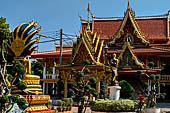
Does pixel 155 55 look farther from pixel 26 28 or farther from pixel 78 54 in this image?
pixel 26 28

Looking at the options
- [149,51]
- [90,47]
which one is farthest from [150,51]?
[90,47]

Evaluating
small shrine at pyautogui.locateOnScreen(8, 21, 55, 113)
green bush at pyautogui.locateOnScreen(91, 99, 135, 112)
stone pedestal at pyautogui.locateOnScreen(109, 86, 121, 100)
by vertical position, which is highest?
small shrine at pyautogui.locateOnScreen(8, 21, 55, 113)

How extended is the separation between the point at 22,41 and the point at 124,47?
13016 millimetres

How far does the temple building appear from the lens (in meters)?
19.2

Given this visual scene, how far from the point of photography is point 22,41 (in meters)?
10.4

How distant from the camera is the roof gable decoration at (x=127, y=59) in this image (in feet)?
71.5

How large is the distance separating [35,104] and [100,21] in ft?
64.2

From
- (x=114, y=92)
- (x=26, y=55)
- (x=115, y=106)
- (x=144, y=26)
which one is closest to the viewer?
(x=26, y=55)

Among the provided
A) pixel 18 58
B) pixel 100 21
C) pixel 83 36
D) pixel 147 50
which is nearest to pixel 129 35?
pixel 147 50

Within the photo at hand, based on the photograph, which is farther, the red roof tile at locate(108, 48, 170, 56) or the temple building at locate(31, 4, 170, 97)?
the red roof tile at locate(108, 48, 170, 56)

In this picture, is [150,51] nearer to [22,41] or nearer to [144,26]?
[144,26]

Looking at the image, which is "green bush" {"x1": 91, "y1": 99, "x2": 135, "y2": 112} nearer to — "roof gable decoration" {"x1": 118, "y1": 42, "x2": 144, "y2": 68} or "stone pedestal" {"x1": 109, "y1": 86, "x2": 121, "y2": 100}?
"stone pedestal" {"x1": 109, "y1": 86, "x2": 121, "y2": 100}

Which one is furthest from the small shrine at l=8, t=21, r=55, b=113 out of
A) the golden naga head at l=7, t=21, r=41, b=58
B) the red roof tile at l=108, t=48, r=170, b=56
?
the red roof tile at l=108, t=48, r=170, b=56

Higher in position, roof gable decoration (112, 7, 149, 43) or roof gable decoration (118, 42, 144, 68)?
roof gable decoration (112, 7, 149, 43)
